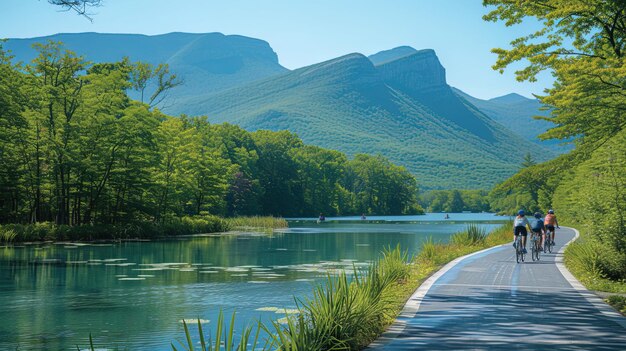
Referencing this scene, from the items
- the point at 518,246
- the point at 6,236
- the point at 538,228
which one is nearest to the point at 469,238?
the point at 538,228

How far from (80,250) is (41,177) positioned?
41.3ft

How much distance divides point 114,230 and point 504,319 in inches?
1621

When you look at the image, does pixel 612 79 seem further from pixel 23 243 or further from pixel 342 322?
pixel 23 243

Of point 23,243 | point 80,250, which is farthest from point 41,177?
point 80,250

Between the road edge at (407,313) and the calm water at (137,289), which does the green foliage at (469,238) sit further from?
the road edge at (407,313)

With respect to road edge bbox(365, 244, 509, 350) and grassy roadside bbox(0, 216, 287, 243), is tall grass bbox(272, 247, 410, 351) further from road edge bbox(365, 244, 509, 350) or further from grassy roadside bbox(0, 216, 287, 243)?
grassy roadside bbox(0, 216, 287, 243)

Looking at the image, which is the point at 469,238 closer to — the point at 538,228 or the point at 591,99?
the point at 538,228

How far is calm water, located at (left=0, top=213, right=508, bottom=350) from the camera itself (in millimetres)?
13500

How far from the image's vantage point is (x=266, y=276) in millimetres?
23797

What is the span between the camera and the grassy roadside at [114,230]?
4125cm

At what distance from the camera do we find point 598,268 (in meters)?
17.7

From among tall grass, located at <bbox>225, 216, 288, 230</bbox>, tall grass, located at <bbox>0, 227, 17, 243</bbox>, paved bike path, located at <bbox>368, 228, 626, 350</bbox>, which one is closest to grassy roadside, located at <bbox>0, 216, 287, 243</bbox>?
tall grass, located at <bbox>0, 227, 17, 243</bbox>

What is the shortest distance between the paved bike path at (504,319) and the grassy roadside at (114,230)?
105 ft

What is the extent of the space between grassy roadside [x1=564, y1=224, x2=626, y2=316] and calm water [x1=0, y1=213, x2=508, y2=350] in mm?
7448
